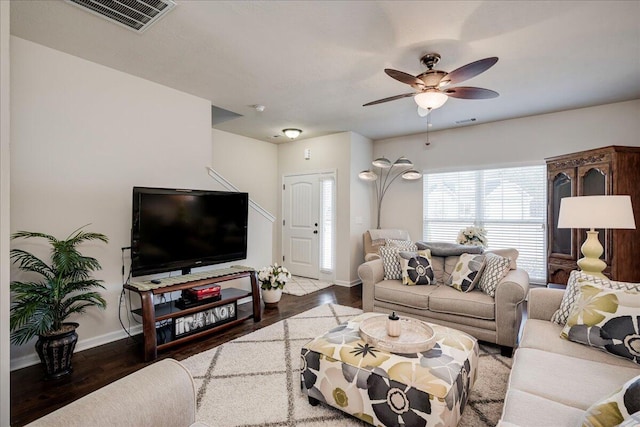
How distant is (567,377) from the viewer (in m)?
1.49

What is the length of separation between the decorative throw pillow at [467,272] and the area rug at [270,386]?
563 millimetres

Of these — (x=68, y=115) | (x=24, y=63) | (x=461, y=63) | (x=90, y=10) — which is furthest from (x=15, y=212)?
(x=461, y=63)

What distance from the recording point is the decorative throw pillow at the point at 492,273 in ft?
9.48

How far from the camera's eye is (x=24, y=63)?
2.52m

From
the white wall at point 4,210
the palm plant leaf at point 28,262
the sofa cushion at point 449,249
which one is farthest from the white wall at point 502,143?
the palm plant leaf at point 28,262

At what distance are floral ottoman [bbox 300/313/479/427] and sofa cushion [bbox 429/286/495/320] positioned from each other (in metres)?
0.88

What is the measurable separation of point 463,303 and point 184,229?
112 inches

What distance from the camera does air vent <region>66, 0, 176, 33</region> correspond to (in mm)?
2070

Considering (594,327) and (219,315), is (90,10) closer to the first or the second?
(219,315)

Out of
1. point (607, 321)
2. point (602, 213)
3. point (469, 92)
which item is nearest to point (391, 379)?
point (607, 321)

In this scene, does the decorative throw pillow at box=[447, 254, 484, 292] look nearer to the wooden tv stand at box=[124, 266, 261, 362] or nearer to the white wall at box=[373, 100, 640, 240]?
the wooden tv stand at box=[124, 266, 261, 362]

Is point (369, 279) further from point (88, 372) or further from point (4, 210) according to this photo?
point (4, 210)

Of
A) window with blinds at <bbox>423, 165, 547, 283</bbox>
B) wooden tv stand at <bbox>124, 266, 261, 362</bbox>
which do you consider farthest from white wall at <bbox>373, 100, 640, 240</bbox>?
wooden tv stand at <bbox>124, 266, 261, 362</bbox>

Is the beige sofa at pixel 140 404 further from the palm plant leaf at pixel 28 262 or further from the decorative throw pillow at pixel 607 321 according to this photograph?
the decorative throw pillow at pixel 607 321
